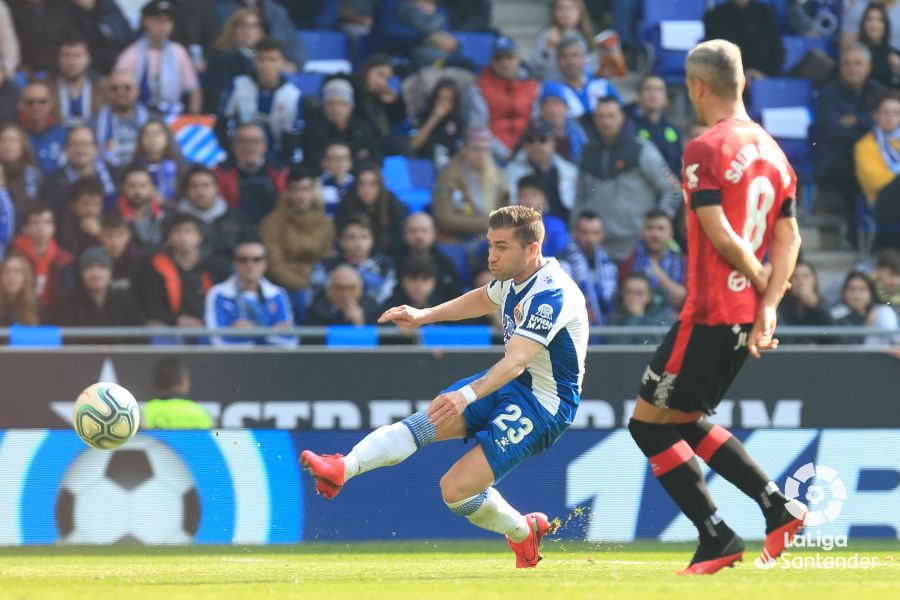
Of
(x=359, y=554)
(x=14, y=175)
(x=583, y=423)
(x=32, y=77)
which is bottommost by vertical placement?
(x=359, y=554)

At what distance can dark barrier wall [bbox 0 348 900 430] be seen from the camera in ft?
33.3

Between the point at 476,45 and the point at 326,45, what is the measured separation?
159 centimetres

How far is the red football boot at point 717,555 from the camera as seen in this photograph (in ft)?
22.1

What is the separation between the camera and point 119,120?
13414 mm

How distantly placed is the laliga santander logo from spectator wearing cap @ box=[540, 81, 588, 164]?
439cm

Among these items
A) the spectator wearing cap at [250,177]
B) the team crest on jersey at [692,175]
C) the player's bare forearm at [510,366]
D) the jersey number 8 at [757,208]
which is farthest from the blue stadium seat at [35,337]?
the jersey number 8 at [757,208]

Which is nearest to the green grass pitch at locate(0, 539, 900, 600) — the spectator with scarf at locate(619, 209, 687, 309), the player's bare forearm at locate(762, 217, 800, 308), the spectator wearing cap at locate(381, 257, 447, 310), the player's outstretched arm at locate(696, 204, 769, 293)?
the player's bare forearm at locate(762, 217, 800, 308)

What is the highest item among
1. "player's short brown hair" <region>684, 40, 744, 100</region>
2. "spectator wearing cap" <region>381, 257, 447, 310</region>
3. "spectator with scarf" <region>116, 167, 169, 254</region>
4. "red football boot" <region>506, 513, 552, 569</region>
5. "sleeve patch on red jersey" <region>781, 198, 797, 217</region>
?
"player's short brown hair" <region>684, 40, 744, 100</region>

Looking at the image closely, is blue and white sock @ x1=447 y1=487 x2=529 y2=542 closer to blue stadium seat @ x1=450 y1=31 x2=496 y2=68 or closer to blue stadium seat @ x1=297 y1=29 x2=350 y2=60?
blue stadium seat @ x1=450 y1=31 x2=496 y2=68

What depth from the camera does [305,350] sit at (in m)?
10.3

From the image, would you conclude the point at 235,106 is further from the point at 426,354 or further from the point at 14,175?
the point at 426,354

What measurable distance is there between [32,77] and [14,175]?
1.34 m

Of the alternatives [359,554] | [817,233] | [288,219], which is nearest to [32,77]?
[288,219]

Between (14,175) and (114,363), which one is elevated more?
(14,175)
